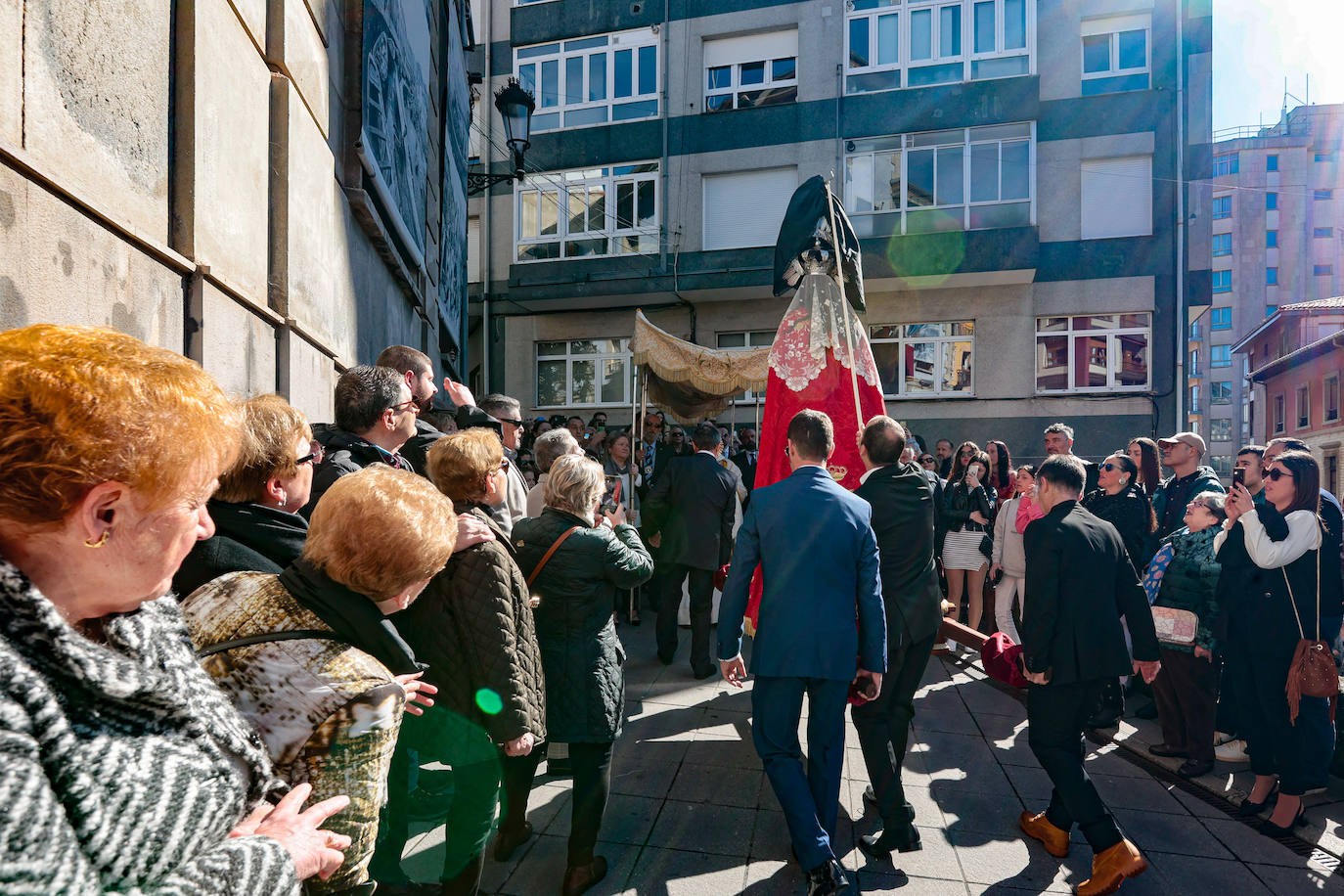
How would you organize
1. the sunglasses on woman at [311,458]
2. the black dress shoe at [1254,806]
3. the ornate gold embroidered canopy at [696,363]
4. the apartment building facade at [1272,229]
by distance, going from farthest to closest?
the apartment building facade at [1272,229] < the ornate gold embroidered canopy at [696,363] < the black dress shoe at [1254,806] < the sunglasses on woman at [311,458]

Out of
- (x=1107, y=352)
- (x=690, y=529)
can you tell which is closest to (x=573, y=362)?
(x=1107, y=352)

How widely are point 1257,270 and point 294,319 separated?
81411 millimetres

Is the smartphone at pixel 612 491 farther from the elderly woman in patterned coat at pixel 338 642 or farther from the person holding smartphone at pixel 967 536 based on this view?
the person holding smartphone at pixel 967 536

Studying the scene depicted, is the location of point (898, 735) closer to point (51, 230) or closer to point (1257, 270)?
point (51, 230)

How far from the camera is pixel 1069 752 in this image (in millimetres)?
3303

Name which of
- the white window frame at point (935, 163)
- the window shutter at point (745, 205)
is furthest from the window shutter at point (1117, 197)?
the window shutter at point (745, 205)

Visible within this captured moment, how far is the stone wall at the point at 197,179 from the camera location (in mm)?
2207

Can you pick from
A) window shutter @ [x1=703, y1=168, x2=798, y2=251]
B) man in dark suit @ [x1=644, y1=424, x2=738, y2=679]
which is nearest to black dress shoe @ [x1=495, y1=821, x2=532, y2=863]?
man in dark suit @ [x1=644, y1=424, x2=738, y2=679]

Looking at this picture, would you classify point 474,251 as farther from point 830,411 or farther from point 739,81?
point 830,411

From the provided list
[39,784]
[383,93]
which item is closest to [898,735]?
[39,784]

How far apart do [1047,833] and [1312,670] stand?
1.66 m

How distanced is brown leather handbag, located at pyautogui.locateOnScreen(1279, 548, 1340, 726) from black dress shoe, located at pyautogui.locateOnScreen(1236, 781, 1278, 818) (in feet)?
1.53

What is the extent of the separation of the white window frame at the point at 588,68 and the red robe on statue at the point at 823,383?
1493cm

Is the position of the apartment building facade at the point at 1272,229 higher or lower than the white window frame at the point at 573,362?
higher
